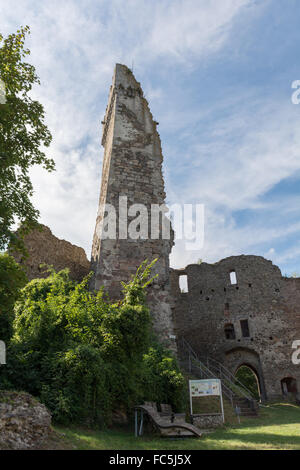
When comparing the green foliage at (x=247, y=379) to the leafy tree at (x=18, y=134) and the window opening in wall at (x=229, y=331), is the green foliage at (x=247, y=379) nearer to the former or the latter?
the window opening in wall at (x=229, y=331)

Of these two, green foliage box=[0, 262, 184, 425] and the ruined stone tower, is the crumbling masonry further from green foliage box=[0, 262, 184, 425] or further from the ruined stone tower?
green foliage box=[0, 262, 184, 425]

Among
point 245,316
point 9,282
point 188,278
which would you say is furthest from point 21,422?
point 188,278

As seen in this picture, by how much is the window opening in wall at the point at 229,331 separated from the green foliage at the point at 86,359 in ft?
45.8

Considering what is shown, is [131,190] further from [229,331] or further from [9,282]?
[229,331]

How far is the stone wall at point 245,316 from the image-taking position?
19.2m

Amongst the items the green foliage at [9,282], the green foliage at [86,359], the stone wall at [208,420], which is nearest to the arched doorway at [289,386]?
the stone wall at [208,420]

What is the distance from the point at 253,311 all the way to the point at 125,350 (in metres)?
15.8

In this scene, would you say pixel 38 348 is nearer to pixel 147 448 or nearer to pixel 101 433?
pixel 101 433

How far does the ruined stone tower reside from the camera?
926 cm

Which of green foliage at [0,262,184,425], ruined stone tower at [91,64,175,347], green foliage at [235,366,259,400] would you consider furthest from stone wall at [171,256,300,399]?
green foliage at [0,262,184,425]

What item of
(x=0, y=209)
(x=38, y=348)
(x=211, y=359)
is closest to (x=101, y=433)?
(x=38, y=348)

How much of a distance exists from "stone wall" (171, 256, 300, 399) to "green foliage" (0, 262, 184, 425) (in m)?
13.5
